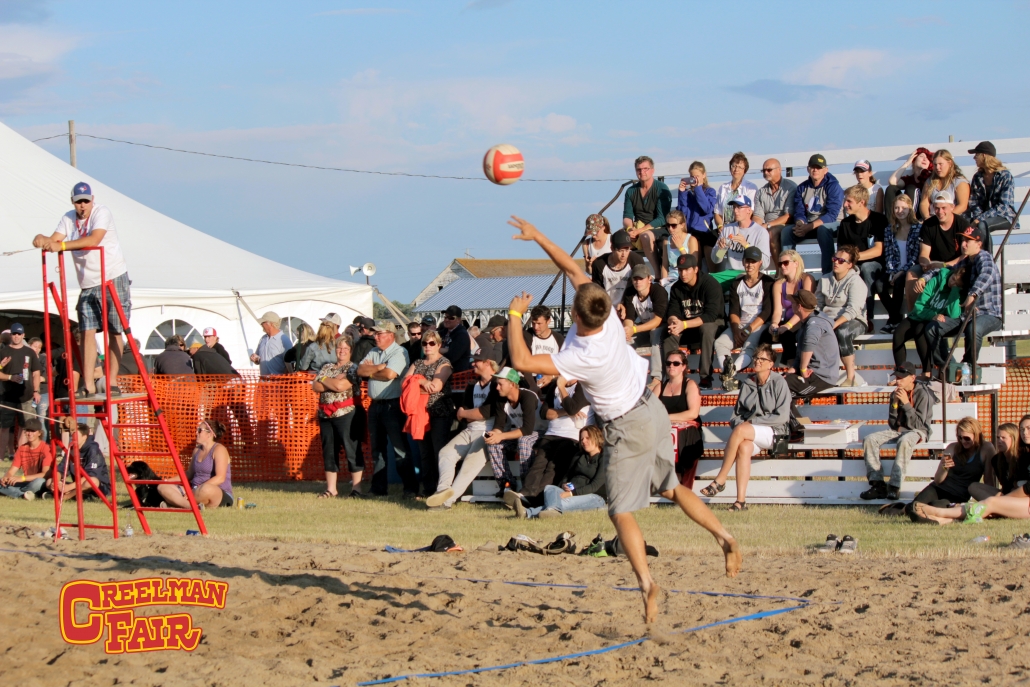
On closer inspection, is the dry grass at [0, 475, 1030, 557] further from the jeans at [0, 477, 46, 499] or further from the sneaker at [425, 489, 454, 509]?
the jeans at [0, 477, 46, 499]


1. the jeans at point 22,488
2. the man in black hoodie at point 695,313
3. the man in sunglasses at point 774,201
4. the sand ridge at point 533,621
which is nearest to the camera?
the sand ridge at point 533,621

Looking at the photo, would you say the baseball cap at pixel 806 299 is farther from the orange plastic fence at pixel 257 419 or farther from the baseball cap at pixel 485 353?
the orange plastic fence at pixel 257 419

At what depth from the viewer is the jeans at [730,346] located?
12984 millimetres

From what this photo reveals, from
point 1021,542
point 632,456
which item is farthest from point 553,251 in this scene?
point 1021,542

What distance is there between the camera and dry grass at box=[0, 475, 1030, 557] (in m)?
9.30

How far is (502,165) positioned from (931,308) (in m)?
5.48

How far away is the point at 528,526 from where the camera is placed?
10.8 metres

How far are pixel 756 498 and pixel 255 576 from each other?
18.7 feet

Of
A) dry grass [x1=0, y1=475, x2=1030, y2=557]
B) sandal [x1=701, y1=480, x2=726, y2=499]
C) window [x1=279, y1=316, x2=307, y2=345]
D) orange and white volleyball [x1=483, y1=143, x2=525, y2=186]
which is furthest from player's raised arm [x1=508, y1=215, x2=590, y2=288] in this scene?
window [x1=279, y1=316, x2=307, y2=345]

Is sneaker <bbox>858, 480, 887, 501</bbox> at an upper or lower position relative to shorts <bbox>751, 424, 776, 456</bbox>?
lower

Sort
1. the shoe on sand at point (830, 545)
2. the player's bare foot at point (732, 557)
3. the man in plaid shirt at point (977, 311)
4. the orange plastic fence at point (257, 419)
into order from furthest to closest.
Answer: the orange plastic fence at point (257, 419) → the man in plaid shirt at point (977, 311) → the shoe on sand at point (830, 545) → the player's bare foot at point (732, 557)

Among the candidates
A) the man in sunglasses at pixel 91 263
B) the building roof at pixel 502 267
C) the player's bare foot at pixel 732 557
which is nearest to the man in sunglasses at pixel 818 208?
the player's bare foot at pixel 732 557

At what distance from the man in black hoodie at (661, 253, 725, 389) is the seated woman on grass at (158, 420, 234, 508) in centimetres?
525

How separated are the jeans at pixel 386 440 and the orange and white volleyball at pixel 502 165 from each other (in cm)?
419
